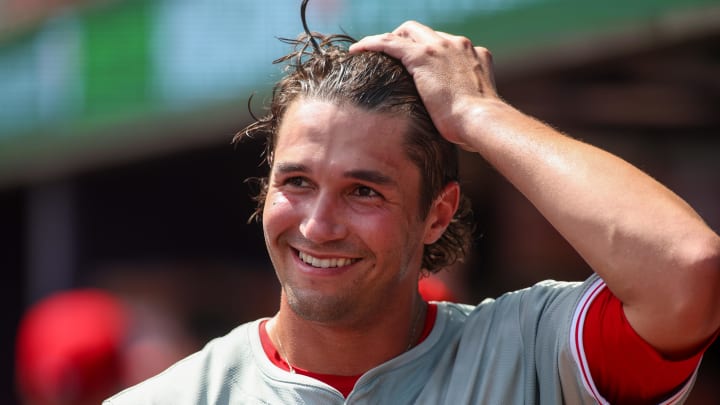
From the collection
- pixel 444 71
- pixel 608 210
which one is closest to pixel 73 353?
pixel 444 71

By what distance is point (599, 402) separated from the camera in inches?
93.8

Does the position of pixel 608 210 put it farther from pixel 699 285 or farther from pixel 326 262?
pixel 326 262

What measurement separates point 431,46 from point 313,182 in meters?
0.46

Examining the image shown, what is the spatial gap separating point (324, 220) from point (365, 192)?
134 mm

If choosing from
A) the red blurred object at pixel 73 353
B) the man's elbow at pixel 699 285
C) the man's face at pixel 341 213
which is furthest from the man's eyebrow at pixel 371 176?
the red blurred object at pixel 73 353

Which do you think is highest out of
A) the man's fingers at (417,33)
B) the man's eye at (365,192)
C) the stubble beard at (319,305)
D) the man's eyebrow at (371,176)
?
the man's fingers at (417,33)

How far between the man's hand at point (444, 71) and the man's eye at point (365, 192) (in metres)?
0.22

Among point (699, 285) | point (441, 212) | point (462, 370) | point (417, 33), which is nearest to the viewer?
point (699, 285)

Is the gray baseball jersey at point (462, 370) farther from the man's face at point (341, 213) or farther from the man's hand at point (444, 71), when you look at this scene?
the man's hand at point (444, 71)

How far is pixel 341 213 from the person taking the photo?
2621 millimetres

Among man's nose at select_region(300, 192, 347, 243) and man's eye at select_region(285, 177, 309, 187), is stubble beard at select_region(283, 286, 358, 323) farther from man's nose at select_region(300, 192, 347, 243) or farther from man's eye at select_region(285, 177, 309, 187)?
man's eye at select_region(285, 177, 309, 187)

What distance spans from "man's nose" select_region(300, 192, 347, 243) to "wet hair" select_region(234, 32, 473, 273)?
25cm

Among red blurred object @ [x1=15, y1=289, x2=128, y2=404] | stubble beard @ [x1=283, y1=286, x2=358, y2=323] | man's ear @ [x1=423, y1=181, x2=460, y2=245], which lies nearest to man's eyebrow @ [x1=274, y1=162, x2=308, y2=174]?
stubble beard @ [x1=283, y1=286, x2=358, y2=323]

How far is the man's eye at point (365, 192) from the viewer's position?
265cm
